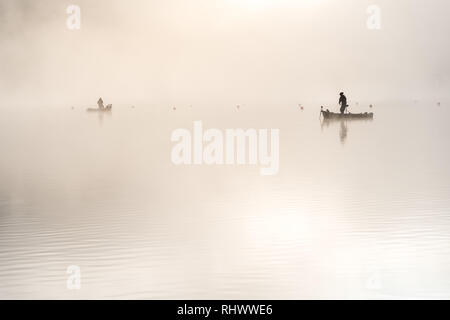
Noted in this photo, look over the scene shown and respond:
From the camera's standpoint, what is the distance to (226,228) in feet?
53.5

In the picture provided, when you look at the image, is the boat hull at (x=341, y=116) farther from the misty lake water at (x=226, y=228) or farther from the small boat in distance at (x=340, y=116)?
the misty lake water at (x=226, y=228)

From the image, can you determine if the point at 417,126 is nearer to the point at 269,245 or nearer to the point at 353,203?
the point at 353,203

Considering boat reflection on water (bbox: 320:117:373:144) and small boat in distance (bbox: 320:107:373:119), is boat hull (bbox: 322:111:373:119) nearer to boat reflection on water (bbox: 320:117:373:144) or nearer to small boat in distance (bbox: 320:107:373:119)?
small boat in distance (bbox: 320:107:373:119)

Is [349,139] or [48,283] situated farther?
[349,139]

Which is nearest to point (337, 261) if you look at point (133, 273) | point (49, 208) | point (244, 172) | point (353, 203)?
point (133, 273)

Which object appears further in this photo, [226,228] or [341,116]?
[341,116]

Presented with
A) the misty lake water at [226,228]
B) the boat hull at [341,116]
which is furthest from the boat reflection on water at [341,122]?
the misty lake water at [226,228]

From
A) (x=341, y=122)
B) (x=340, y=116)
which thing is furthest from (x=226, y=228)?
(x=340, y=116)

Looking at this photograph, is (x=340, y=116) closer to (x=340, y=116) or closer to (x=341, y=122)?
(x=340, y=116)

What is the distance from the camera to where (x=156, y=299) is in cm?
1157

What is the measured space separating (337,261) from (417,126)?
36.4 m

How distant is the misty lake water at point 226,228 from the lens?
40.2 ft

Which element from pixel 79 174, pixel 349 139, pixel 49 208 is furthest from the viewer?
pixel 349 139

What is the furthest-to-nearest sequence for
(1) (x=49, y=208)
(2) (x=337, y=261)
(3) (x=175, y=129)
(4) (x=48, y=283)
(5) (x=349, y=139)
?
(3) (x=175, y=129) → (5) (x=349, y=139) → (1) (x=49, y=208) → (2) (x=337, y=261) → (4) (x=48, y=283)
